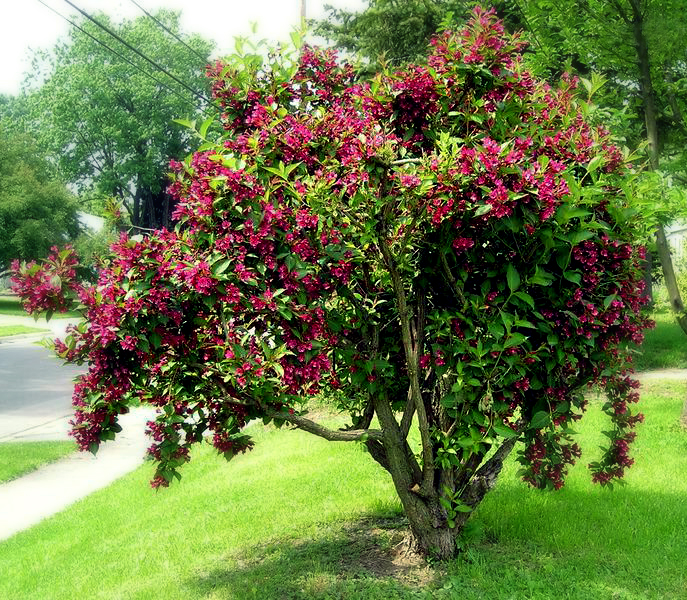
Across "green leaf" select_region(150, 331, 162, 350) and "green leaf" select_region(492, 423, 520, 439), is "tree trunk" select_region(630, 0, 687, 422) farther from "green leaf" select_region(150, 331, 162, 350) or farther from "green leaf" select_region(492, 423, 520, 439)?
"green leaf" select_region(150, 331, 162, 350)

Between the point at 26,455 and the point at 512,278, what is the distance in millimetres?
8380

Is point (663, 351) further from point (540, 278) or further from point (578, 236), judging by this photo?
point (578, 236)

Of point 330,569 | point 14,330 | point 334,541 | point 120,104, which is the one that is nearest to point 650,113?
point 334,541

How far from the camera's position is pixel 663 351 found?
15.5 m

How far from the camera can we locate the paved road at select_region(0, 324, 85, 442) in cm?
1152

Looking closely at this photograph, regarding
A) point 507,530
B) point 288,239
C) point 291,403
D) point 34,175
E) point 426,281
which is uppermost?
point 34,175

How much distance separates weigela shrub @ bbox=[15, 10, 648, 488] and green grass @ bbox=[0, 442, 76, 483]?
18.6 feet

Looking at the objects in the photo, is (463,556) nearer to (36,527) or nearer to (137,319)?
(137,319)

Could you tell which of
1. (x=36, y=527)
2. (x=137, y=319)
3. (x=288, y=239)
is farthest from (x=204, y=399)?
(x=36, y=527)

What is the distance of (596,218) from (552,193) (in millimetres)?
621

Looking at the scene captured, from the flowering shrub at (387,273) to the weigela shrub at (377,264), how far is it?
0.05ft

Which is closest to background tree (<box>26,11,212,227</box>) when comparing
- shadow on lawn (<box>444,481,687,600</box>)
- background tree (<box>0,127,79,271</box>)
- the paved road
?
background tree (<box>0,127,79,271</box>)

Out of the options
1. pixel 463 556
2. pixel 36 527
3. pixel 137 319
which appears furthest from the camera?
pixel 36 527

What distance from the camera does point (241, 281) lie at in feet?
11.7
